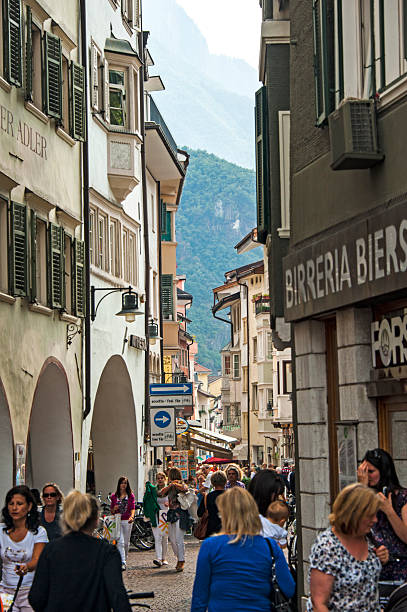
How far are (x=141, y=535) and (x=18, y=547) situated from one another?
19461 mm

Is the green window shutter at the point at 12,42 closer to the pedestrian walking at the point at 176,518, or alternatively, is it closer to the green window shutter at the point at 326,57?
the green window shutter at the point at 326,57

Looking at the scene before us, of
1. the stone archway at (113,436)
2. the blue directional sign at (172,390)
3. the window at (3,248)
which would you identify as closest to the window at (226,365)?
the stone archway at (113,436)

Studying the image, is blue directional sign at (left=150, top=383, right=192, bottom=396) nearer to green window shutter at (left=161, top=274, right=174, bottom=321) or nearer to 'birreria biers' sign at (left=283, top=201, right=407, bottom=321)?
'birreria biers' sign at (left=283, top=201, right=407, bottom=321)

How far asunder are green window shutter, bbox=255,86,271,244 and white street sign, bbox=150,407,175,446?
35.8 feet

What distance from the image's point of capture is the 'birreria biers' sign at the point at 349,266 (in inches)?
423

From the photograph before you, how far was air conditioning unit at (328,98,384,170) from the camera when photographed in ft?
37.0

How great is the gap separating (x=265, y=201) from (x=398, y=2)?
7173 millimetres

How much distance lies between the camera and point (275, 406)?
7581cm

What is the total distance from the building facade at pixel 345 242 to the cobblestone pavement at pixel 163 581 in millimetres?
3095

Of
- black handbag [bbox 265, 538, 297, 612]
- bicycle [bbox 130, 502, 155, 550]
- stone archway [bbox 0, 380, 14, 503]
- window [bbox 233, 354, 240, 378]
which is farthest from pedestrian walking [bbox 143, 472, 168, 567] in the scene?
window [bbox 233, 354, 240, 378]

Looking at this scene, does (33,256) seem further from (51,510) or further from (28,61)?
(51,510)

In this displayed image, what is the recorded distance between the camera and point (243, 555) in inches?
274

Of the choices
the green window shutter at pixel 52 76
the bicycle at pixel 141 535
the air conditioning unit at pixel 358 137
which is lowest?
the bicycle at pixel 141 535

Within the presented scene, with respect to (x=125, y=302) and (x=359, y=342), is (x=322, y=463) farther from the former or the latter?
(x=125, y=302)
